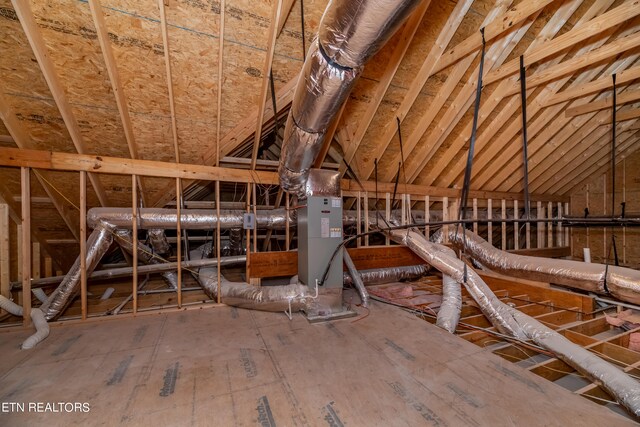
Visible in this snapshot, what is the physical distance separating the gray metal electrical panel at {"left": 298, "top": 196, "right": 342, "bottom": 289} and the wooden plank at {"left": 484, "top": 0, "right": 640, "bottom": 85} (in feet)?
7.53

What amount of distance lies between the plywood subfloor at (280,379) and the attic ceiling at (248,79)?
204 centimetres

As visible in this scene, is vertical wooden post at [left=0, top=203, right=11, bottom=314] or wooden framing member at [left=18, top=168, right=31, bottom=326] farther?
vertical wooden post at [left=0, top=203, right=11, bottom=314]

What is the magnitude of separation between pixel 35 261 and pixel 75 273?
1.55 m

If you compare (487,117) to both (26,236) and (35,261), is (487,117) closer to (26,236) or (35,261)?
(26,236)

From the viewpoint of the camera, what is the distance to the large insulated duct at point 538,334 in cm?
151

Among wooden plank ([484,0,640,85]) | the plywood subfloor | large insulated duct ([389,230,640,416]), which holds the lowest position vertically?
the plywood subfloor

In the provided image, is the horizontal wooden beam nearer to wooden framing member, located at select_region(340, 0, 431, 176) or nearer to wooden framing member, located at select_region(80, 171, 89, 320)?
Answer: wooden framing member, located at select_region(80, 171, 89, 320)

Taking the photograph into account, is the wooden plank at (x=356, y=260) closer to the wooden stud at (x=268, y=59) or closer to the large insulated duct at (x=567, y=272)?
the large insulated duct at (x=567, y=272)

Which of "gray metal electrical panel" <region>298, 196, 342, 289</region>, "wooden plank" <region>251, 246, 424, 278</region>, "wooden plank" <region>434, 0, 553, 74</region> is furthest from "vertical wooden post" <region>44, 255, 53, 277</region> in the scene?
"wooden plank" <region>434, 0, 553, 74</region>

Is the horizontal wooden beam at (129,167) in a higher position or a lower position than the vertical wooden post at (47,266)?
higher

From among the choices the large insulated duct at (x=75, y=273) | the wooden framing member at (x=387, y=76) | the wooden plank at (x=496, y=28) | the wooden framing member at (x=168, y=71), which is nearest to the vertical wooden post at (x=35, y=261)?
the large insulated duct at (x=75, y=273)

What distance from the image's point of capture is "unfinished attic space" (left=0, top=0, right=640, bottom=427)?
1.59m

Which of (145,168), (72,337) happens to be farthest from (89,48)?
(72,337)

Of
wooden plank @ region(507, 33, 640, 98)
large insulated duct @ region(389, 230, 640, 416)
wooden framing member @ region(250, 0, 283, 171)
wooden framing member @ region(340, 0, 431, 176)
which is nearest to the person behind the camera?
large insulated duct @ region(389, 230, 640, 416)
